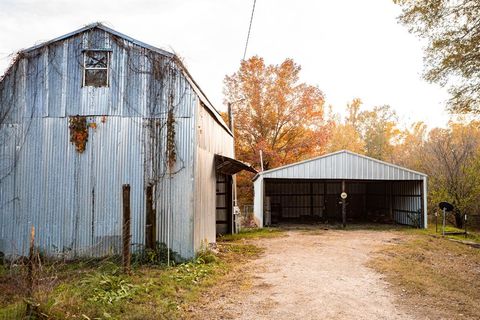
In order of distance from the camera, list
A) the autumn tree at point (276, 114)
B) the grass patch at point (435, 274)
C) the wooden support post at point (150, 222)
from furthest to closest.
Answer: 1. the autumn tree at point (276, 114)
2. the wooden support post at point (150, 222)
3. the grass patch at point (435, 274)

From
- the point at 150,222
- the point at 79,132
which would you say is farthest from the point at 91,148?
the point at 150,222

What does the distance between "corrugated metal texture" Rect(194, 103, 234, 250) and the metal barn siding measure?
322 millimetres

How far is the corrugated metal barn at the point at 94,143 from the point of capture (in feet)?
31.4

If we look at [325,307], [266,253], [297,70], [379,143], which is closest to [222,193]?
[266,253]

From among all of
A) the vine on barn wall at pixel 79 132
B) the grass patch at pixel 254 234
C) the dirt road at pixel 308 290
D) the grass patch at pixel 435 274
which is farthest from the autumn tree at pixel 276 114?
the vine on barn wall at pixel 79 132

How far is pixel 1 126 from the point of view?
9.95 m

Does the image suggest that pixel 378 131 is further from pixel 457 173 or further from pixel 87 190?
pixel 87 190

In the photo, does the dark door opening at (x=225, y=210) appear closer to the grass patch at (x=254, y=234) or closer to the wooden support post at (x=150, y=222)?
the grass patch at (x=254, y=234)

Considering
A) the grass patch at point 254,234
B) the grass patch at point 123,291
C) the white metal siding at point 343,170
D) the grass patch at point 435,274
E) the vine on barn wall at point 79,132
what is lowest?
the grass patch at point 254,234

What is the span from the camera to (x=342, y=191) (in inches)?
746

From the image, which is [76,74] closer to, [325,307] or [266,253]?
[266,253]

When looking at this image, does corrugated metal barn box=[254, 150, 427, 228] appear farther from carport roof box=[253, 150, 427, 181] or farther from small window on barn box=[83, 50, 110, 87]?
small window on barn box=[83, 50, 110, 87]

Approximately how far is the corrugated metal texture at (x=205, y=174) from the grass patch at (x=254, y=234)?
2497 mm

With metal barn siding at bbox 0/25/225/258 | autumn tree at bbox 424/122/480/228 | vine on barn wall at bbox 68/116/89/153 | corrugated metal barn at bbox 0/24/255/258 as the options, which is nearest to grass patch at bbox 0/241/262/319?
corrugated metal barn at bbox 0/24/255/258
